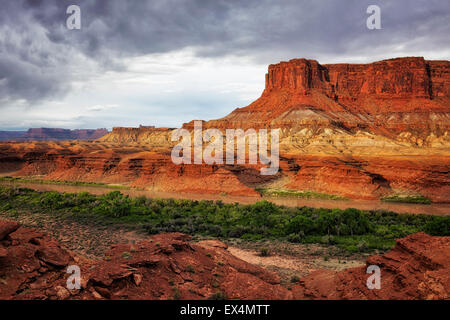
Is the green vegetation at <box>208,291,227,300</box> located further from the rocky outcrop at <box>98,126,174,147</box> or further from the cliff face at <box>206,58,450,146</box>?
the rocky outcrop at <box>98,126,174,147</box>

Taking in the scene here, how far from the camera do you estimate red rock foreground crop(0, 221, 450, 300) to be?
8289mm

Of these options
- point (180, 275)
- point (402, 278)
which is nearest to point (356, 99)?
point (402, 278)

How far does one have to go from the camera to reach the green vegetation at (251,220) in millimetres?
20078

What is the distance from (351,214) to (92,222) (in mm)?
20846

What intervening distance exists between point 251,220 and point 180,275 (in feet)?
48.1

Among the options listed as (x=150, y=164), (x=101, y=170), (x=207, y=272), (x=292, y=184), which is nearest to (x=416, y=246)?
(x=207, y=272)

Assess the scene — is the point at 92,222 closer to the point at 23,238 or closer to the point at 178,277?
the point at 23,238

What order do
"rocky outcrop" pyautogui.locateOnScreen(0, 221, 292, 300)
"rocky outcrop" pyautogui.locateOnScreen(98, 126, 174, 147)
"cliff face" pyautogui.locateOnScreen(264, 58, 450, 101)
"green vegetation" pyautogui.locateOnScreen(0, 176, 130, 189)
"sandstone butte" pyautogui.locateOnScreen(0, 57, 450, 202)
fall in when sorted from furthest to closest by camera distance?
1. "rocky outcrop" pyautogui.locateOnScreen(98, 126, 174, 147)
2. "cliff face" pyautogui.locateOnScreen(264, 58, 450, 101)
3. "green vegetation" pyautogui.locateOnScreen(0, 176, 130, 189)
4. "sandstone butte" pyautogui.locateOnScreen(0, 57, 450, 202)
5. "rocky outcrop" pyautogui.locateOnScreen(0, 221, 292, 300)

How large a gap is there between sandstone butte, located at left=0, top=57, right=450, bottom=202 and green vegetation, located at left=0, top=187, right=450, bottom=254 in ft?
38.0

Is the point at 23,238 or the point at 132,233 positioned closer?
the point at 23,238

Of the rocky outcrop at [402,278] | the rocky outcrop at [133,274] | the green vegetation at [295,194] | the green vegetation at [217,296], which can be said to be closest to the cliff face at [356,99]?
the green vegetation at [295,194]

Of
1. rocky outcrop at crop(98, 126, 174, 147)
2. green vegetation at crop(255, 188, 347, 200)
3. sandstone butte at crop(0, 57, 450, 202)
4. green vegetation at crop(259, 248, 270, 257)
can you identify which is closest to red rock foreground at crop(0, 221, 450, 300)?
green vegetation at crop(259, 248, 270, 257)
